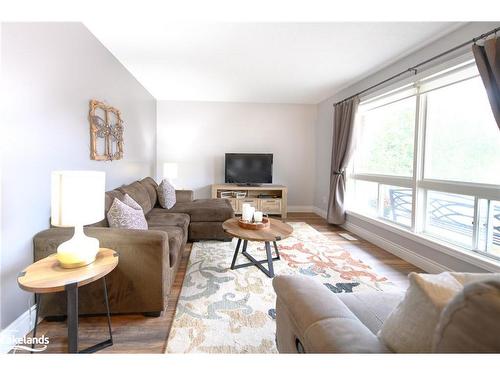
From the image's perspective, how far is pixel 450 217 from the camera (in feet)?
7.78

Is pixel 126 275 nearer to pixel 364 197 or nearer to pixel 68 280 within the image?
pixel 68 280

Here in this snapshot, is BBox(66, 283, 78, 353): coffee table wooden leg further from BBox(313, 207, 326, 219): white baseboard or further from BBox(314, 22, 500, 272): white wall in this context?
BBox(313, 207, 326, 219): white baseboard

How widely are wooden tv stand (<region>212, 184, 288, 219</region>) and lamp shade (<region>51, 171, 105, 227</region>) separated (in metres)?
3.53

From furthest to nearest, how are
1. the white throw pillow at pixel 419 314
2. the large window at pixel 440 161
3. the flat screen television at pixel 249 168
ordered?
the flat screen television at pixel 249 168 < the large window at pixel 440 161 < the white throw pillow at pixel 419 314

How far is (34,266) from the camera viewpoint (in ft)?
4.24

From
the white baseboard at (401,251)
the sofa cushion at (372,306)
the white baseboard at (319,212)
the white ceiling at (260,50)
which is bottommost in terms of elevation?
the white baseboard at (401,251)

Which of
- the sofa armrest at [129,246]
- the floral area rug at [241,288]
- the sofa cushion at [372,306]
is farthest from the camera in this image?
the sofa armrest at [129,246]

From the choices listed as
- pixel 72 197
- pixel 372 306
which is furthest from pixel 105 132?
pixel 372 306

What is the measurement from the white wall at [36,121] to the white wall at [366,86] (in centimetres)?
338

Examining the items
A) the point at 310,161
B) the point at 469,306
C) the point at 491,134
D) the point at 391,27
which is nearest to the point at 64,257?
the point at 469,306

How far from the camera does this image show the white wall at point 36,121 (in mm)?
1399

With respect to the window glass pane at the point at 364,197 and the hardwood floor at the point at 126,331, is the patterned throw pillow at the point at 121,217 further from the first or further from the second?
the window glass pane at the point at 364,197

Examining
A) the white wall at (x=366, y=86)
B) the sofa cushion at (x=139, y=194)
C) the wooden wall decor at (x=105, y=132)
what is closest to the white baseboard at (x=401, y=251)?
the white wall at (x=366, y=86)
